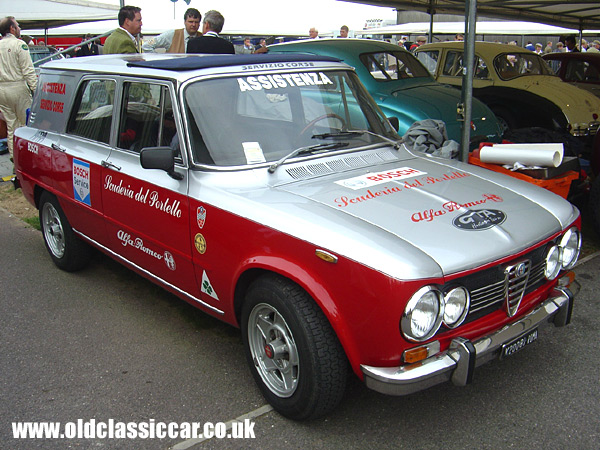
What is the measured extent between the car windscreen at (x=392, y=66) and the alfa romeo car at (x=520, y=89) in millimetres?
694

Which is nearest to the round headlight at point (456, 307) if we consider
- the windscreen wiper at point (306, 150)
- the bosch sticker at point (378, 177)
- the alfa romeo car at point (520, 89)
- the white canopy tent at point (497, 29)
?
the bosch sticker at point (378, 177)

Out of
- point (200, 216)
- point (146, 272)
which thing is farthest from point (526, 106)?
point (200, 216)

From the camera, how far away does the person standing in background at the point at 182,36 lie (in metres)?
7.43

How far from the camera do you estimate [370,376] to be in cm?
266

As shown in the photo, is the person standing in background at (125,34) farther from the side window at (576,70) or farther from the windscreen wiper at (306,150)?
the side window at (576,70)

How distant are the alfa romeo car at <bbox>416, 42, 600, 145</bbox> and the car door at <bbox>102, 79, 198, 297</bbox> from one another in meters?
5.65

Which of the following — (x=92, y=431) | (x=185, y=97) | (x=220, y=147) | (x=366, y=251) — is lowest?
(x=92, y=431)

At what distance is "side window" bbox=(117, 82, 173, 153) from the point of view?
3.71m

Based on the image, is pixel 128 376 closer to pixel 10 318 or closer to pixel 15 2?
pixel 10 318

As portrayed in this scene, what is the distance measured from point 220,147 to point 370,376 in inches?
63.4

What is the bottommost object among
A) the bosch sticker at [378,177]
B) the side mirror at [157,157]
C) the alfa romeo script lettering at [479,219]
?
the alfa romeo script lettering at [479,219]

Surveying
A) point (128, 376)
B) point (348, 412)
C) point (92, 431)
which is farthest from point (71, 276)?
point (348, 412)

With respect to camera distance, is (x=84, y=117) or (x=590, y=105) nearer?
(x=84, y=117)

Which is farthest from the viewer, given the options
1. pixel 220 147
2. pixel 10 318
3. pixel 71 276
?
pixel 71 276
